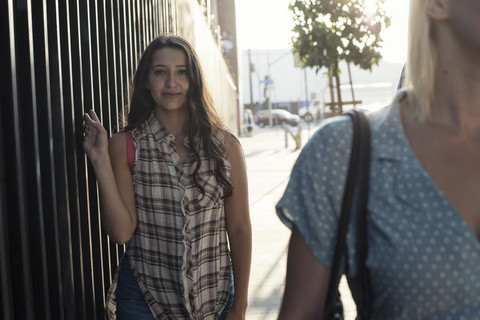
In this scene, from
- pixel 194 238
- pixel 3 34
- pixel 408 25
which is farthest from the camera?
pixel 194 238

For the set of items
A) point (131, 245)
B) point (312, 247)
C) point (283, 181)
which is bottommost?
point (283, 181)

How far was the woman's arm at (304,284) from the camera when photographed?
165 cm

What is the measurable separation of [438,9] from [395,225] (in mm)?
482

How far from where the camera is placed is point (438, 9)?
64.5 inches

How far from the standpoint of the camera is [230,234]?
317 cm

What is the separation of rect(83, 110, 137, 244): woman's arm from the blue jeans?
0.15 m

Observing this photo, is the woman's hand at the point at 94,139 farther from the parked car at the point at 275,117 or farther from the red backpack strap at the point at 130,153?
the parked car at the point at 275,117

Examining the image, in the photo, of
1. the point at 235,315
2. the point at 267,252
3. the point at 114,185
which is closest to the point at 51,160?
the point at 114,185

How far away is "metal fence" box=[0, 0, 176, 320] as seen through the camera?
8.46ft

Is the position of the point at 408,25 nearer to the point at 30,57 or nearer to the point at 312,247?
the point at 312,247

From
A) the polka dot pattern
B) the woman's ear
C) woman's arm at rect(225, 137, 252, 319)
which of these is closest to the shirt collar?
the polka dot pattern

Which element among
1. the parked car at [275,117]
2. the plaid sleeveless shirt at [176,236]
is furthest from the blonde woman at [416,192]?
the parked car at [275,117]

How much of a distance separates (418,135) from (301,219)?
1.07ft

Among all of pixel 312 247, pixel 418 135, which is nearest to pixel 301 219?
pixel 312 247
